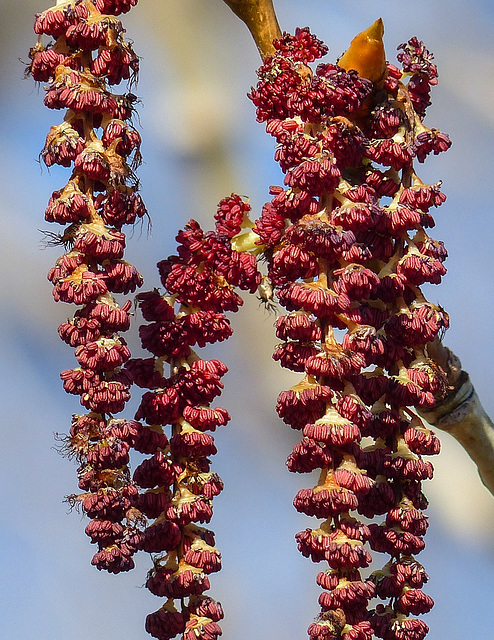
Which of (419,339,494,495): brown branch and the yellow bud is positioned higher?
the yellow bud

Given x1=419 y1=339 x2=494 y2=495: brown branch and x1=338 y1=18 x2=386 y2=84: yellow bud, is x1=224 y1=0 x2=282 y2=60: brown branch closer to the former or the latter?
x1=338 y1=18 x2=386 y2=84: yellow bud

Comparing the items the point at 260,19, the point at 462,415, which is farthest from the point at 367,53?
the point at 462,415

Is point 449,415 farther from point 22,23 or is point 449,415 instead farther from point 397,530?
point 22,23

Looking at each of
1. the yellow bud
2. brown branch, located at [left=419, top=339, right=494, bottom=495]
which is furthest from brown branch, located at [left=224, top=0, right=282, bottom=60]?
brown branch, located at [left=419, top=339, right=494, bottom=495]

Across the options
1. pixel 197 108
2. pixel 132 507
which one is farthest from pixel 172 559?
Result: pixel 197 108

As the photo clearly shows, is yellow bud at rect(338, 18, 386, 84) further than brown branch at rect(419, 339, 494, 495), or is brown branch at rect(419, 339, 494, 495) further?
brown branch at rect(419, 339, 494, 495)

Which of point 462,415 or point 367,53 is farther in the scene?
point 462,415

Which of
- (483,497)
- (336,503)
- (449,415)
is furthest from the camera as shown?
(483,497)

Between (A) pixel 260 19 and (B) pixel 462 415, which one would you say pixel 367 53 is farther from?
(B) pixel 462 415
